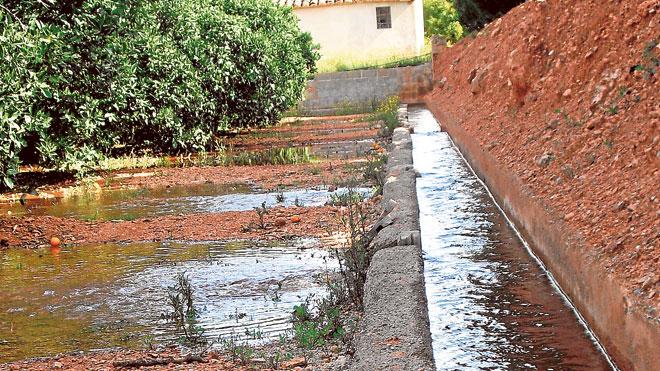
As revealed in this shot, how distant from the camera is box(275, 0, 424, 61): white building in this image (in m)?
43.8

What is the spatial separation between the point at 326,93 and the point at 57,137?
67.9 feet

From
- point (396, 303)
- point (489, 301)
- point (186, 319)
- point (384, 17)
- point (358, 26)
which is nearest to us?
point (396, 303)

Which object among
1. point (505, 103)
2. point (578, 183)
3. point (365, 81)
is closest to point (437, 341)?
point (578, 183)

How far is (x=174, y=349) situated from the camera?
620 cm

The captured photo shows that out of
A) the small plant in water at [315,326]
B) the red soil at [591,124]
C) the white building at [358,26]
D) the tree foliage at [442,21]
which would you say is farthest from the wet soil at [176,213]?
the tree foliage at [442,21]

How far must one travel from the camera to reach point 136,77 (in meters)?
17.3

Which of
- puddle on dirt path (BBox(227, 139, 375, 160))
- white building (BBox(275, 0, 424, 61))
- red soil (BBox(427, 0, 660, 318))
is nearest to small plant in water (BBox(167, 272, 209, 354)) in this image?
red soil (BBox(427, 0, 660, 318))

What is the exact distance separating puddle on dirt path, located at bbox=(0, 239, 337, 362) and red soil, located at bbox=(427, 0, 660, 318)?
2.15 meters

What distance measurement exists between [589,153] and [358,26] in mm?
37065

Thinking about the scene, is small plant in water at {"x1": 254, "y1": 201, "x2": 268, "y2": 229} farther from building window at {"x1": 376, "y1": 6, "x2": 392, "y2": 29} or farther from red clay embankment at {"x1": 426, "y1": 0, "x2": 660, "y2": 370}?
building window at {"x1": 376, "y1": 6, "x2": 392, "y2": 29}

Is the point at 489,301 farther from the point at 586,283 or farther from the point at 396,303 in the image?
the point at 396,303

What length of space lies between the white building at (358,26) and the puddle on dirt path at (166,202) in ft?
94.8

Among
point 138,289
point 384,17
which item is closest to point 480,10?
point 384,17

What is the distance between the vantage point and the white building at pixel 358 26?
4375cm
